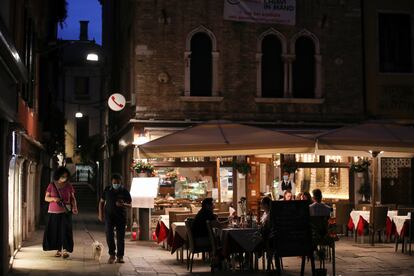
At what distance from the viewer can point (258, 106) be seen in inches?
822

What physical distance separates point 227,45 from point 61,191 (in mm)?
8165

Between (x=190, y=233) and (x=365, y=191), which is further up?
(x=365, y=191)

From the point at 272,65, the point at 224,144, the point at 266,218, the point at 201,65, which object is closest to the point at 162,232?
the point at 224,144

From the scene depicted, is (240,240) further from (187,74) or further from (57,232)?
(187,74)

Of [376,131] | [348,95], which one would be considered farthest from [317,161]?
[376,131]

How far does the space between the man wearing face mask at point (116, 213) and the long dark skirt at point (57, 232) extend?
101cm

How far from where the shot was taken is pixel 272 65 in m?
21.1

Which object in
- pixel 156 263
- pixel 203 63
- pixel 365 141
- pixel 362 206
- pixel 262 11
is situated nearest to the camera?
pixel 365 141

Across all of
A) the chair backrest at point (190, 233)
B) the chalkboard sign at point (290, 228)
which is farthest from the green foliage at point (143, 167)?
the chalkboard sign at point (290, 228)

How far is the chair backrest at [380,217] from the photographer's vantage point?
16.6 meters

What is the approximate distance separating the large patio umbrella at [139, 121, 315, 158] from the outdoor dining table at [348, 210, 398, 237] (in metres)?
4.27

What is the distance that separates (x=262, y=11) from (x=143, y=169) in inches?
244

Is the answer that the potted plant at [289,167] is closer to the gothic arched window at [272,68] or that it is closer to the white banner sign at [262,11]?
the gothic arched window at [272,68]

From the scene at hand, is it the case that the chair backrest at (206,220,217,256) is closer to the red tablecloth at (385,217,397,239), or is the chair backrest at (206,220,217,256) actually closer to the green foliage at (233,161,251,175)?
the red tablecloth at (385,217,397,239)
